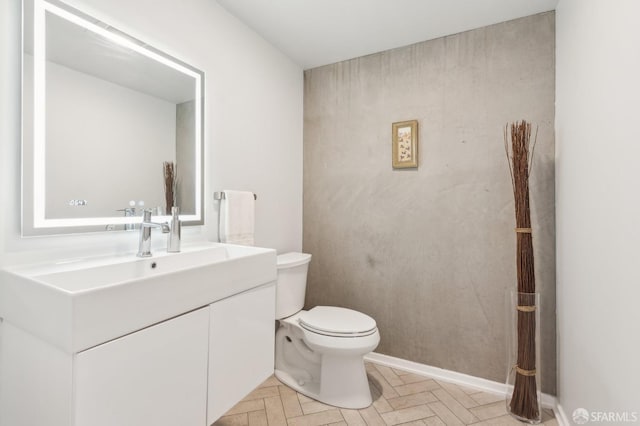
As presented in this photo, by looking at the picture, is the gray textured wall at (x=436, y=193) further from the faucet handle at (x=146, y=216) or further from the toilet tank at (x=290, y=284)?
the faucet handle at (x=146, y=216)

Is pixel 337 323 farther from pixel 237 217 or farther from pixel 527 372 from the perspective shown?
pixel 527 372

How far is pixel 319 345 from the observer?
1.73 metres

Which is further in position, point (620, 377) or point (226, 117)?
point (226, 117)

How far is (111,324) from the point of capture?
846mm

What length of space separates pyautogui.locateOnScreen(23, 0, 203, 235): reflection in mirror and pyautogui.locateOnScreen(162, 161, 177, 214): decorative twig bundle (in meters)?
0.02

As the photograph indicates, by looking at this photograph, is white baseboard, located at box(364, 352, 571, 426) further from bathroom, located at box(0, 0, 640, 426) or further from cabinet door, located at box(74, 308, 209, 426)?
cabinet door, located at box(74, 308, 209, 426)

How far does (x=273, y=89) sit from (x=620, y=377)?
229 centimetres

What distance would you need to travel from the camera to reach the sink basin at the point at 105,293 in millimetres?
786

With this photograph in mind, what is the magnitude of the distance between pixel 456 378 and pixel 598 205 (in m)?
1.41

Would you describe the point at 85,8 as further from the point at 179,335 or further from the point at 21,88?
the point at 179,335

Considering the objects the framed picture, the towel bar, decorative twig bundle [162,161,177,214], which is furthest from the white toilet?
the framed picture

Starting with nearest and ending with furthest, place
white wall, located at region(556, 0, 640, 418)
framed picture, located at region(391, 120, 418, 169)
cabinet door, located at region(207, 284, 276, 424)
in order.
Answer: white wall, located at region(556, 0, 640, 418) → cabinet door, located at region(207, 284, 276, 424) → framed picture, located at region(391, 120, 418, 169)

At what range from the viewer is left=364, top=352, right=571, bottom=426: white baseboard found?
1.77 meters

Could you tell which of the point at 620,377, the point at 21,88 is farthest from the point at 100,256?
the point at 620,377
